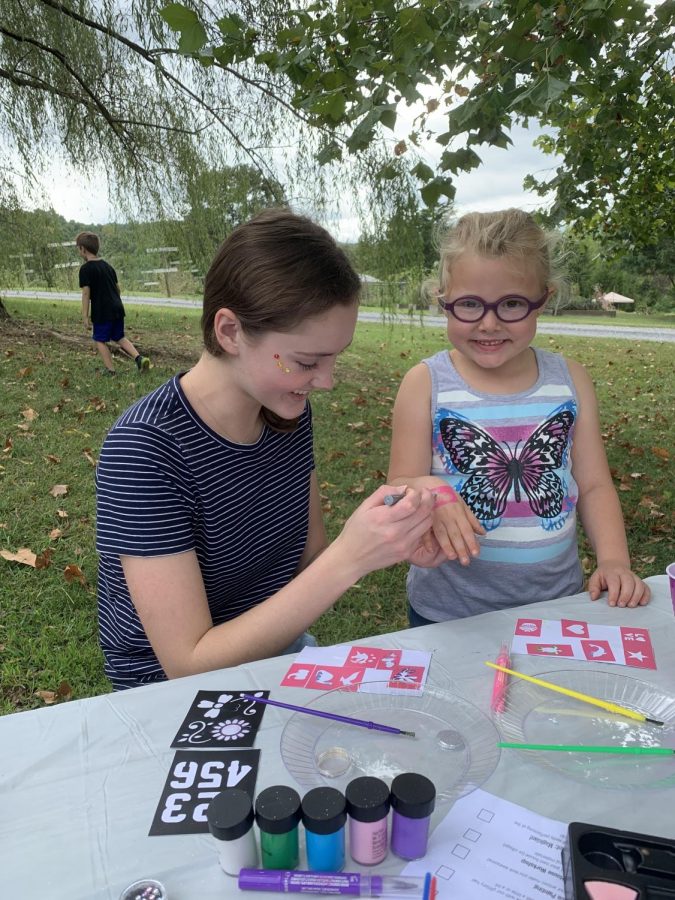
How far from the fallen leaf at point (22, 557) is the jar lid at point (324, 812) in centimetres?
288

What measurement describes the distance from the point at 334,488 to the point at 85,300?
165 inches

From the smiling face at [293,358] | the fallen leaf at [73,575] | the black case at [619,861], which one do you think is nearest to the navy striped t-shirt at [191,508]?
the smiling face at [293,358]

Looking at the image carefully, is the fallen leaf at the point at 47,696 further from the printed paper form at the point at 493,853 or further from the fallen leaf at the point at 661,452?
the fallen leaf at the point at 661,452

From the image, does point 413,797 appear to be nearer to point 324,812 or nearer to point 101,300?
point 324,812

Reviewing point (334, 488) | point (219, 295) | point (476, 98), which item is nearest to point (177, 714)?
point (219, 295)

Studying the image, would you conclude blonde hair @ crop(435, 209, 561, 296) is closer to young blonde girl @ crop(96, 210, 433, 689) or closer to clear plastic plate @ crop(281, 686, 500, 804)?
young blonde girl @ crop(96, 210, 433, 689)

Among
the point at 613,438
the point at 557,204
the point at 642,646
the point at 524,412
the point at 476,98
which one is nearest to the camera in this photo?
the point at 642,646

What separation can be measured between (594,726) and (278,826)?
0.58m

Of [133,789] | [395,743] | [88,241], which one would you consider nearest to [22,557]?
[133,789]

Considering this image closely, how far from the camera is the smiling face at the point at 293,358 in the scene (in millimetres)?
1242

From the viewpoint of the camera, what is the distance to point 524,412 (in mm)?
1713

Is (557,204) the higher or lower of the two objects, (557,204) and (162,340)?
the higher

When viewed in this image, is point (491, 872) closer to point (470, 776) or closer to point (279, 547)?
point (470, 776)

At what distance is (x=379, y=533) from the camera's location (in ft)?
3.66
